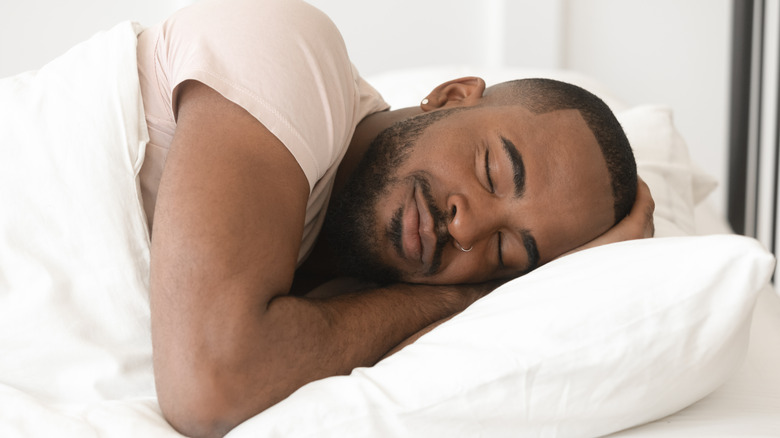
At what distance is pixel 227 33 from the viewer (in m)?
1.09

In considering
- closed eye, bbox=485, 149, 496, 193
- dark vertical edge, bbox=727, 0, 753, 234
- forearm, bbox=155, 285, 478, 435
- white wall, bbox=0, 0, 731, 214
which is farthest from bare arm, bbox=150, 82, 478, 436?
dark vertical edge, bbox=727, 0, 753, 234

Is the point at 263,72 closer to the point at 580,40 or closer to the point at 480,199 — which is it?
the point at 480,199

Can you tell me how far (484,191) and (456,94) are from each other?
14.2 inches

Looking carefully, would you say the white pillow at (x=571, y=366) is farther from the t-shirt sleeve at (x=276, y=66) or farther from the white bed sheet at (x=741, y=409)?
the t-shirt sleeve at (x=276, y=66)

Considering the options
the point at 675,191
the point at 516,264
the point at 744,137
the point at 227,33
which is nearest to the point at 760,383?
the point at 516,264

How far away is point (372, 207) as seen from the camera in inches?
48.0

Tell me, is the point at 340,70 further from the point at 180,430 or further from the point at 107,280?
the point at 180,430

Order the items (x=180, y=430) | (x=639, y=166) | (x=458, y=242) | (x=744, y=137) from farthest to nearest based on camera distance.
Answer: (x=744, y=137), (x=639, y=166), (x=458, y=242), (x=180, y=430)

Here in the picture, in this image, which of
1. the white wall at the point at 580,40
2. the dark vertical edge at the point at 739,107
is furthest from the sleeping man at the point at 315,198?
the dark vertical edge at the point at 739,107

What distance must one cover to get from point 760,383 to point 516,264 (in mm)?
390

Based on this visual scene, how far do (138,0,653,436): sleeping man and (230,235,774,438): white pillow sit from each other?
0.35 ft

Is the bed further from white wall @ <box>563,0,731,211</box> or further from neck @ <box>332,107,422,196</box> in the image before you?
white wall @ <box>563,0,731,211</box>

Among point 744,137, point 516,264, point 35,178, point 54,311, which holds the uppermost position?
point 35,178

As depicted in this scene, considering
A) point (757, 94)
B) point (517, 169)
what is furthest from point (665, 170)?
point (757, 94)
